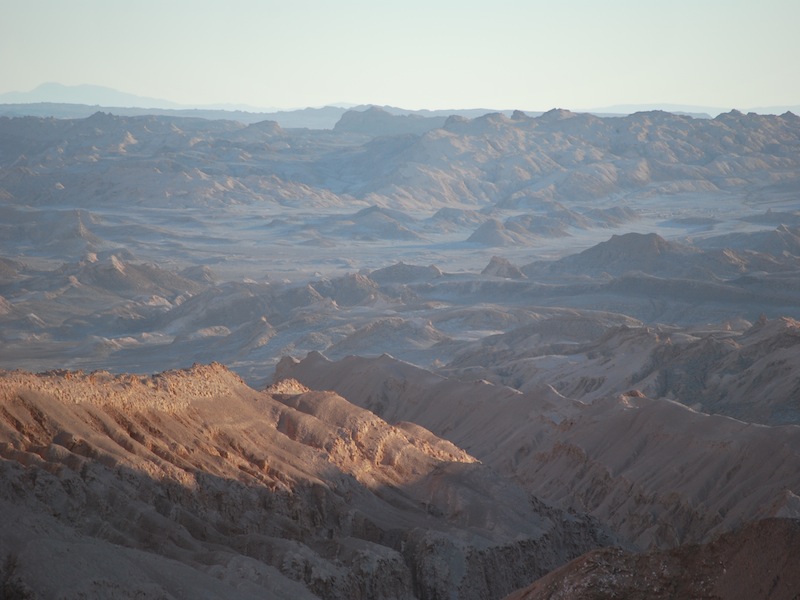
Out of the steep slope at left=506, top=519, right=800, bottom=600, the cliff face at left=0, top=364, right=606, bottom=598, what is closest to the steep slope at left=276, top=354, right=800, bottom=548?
the cliff face at left=0, top=364, right=606, bottom=598

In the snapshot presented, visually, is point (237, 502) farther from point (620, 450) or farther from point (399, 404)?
point (399, 404)

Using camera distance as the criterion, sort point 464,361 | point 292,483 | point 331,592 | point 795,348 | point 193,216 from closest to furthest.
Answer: point 331,592, point 292,483, point 795,348, point 464,361, point 193,216

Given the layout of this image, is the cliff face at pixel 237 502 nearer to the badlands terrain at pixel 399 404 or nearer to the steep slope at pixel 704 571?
the badlands terrain at pixel 399 404

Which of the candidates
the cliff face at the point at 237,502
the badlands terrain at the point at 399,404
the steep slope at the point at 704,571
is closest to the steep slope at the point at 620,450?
the badlands terrain at the point at 399,404

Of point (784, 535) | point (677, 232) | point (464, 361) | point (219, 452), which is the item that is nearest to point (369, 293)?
point (464, 361)

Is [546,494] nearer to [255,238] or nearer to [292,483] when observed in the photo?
[292,483]
